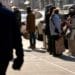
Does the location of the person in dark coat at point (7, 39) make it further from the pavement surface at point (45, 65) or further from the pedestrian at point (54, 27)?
the pedestrian at point (54, 27)

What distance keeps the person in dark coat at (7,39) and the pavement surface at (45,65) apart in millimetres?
6256

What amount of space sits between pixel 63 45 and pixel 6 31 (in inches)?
419

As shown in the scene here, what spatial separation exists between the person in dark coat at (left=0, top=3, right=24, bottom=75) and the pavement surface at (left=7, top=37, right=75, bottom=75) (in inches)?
246

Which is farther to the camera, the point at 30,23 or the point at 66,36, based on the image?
the point at 30,23

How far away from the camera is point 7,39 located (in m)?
4.89

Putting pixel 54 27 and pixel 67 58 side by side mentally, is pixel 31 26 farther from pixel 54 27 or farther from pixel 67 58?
pixel 67 58

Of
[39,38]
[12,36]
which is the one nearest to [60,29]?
[39,38]

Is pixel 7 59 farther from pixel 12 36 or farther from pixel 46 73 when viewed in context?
pixel 46 73

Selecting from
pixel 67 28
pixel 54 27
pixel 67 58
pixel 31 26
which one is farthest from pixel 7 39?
pixel 31 26

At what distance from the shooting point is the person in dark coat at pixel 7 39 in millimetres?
4848

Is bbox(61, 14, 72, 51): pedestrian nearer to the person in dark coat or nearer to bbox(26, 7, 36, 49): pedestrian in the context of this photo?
bbox(26, 7, 36, 49): pedestrian

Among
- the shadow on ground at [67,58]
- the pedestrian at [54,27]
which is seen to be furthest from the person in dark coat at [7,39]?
the pedestrian at [54,27]

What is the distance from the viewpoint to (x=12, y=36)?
501 centimetres

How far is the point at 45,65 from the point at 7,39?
26.4ft
